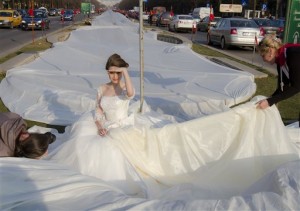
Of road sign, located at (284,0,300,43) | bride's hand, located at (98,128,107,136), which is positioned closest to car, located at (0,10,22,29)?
road sign, located at (284,0,300,43)

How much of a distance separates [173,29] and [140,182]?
30.8 metres

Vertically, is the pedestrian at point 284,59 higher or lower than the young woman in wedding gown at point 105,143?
higher

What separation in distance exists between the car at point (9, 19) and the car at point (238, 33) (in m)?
20.6

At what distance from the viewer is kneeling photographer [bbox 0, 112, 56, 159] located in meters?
3.12

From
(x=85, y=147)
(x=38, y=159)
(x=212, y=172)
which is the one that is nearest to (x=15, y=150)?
(x=38, y=159)

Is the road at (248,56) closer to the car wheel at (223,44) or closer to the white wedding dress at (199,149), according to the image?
the car wheel at (223,44)

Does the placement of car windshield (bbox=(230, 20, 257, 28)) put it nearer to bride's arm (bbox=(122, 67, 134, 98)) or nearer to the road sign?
the road sign

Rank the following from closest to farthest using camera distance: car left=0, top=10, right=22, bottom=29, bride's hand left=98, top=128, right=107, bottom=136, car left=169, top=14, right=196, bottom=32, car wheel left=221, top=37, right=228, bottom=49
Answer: bride's hand left=98, top=128, right=107, bottom=136, car wheel left=221, top=37, right=228, bottom=49, car left=169, top=14, right=196, bottom=32, car left=0, top=10, right=22, bottom=29

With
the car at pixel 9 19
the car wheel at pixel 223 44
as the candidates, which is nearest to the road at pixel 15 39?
the car at pixel 9 19

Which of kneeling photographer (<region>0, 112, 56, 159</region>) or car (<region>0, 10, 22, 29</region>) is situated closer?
kneeling photographer (<region>0, 112, 56, 159</region>)

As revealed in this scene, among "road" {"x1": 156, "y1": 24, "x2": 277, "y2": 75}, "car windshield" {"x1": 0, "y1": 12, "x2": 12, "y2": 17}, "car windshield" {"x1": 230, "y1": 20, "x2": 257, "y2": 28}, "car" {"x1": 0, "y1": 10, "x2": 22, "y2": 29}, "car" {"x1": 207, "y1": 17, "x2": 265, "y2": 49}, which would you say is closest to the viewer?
"road" {"x1": 156, "y1": 24, "x2": 277, "y2": 75}

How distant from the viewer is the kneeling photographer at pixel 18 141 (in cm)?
312

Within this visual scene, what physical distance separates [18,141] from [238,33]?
55.3 ft

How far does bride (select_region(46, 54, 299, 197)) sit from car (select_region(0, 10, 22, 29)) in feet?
105
